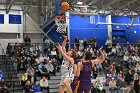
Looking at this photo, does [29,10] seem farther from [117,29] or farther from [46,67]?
[46,67]

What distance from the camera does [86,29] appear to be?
34188 mm

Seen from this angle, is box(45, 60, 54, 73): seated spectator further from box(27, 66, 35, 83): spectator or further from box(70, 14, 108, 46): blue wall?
box(70, 14, 108, 46): blue wall

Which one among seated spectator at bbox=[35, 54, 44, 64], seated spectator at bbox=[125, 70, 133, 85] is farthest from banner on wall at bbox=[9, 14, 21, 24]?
seated spectator at bbox=[125, 70, 133, 85]

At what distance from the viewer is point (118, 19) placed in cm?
3522

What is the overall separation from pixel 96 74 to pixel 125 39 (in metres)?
14.5

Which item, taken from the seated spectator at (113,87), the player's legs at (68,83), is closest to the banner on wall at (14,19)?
the seated spectator at (113,87)

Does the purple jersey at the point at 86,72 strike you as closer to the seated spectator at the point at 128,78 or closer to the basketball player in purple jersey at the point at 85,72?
the basketball player in purple jersey at the point at 85,72

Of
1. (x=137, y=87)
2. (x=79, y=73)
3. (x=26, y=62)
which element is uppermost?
(x=79, y=73)

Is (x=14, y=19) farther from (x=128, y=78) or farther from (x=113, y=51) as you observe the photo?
(x=128, y=78)

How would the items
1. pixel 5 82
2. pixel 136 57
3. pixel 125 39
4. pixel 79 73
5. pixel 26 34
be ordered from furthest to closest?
1. pixel 125 39
2. pixel 26 34
3. pixel 136 57
4. pixel 5 82
5. pixel 79 73

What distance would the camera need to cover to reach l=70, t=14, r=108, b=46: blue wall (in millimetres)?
33625

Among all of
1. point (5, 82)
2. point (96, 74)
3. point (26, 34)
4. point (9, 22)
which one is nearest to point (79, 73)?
point (5, 82)

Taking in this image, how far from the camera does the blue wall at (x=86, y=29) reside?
33.6 metres

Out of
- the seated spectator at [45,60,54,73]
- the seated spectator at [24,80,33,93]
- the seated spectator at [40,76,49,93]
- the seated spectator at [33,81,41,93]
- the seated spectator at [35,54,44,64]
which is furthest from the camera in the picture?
the seated spectator at [35,54,44,64]
